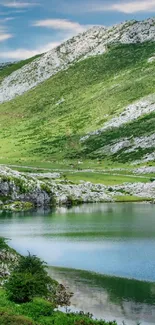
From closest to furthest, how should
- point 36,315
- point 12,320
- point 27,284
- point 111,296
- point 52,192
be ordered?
point 12,320 → point 36,315 → point 27,284 → point 111,296 → point 52,192

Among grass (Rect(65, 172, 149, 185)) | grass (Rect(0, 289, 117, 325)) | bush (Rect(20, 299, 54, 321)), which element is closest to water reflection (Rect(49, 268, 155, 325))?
grass (Rect(0, 289, 117, 325))

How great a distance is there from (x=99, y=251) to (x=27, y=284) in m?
28.7

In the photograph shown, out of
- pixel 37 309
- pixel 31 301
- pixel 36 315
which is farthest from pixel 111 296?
pixel 36 315

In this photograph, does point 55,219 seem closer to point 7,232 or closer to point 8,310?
point 7,232

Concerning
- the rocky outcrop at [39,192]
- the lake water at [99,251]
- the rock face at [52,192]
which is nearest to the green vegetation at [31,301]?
the lake water at [99,251]

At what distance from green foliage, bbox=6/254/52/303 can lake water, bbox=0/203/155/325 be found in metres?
3.82

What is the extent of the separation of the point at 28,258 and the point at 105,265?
1543 cm

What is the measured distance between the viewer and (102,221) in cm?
11006

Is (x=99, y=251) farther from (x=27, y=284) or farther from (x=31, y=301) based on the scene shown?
(x=31, y=301)

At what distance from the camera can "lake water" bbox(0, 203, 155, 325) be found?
54.3 metres

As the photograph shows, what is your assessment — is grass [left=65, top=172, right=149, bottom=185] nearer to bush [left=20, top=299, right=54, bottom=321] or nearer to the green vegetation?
the green vegetation

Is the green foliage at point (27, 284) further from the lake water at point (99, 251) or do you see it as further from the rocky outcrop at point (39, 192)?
the rocky outcrop at point (39, 192)

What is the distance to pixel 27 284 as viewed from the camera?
5050 cm

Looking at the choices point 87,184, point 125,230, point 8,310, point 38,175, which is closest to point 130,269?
point 8,310
